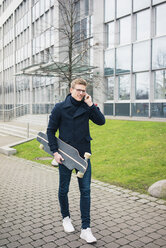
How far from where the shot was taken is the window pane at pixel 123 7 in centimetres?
1916

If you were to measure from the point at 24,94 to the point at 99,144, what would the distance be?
27.6 m

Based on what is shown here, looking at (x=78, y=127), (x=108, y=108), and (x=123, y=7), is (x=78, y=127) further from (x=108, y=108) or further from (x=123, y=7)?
(x=123, y=7)

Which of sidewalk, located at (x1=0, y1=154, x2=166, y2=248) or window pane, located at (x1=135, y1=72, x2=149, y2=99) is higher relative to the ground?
window pane, located at (x1=135, y1=72, x2=149, y2=99)

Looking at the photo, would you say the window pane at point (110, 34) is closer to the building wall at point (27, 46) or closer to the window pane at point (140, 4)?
the window pane at point (140, 4)

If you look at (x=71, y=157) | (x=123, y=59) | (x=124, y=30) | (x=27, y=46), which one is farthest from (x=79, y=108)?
(x=27, y=46)

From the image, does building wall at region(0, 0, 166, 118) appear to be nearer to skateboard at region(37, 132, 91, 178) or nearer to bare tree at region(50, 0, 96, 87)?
bare tree at region(50, 0, 96, 87)

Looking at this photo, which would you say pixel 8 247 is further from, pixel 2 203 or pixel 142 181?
pixel 142 181

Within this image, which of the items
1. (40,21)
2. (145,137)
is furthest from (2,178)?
(40,21)

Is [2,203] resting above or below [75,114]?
below

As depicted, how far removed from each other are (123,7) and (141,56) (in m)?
3.87

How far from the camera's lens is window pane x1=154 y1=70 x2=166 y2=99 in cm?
1719

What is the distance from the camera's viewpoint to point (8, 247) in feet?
12.1

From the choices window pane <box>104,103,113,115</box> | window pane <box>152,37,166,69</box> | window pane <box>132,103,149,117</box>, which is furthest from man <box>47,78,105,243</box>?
window pane <box>104,103,113,115</box>

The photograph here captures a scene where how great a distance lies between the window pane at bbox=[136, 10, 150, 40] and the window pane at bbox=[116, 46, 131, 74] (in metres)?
1.15
